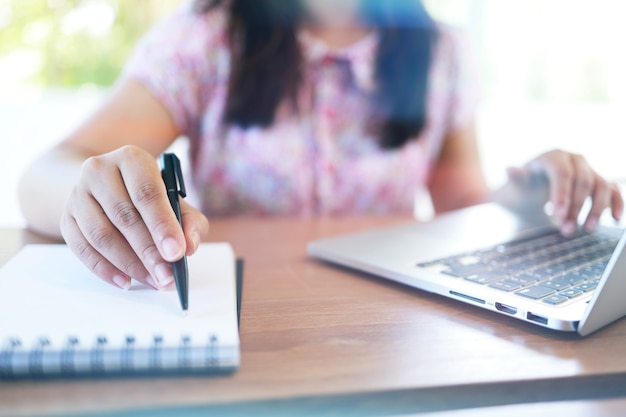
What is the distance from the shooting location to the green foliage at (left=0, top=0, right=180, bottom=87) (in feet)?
5.50

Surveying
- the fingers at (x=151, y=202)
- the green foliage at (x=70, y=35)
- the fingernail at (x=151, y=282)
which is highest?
the green foliage at (x=70, y=35)

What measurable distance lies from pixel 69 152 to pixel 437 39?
0.65 m

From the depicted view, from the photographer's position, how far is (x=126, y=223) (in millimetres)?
405

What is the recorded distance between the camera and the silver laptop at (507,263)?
0.38 meters

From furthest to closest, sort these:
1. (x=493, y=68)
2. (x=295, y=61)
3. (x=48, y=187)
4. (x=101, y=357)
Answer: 1. (x=493, y=68)
2. (x=295, y=61)
3. (x=48, y=187)
4. (x=101, y=357)

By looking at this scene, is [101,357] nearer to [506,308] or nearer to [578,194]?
[506,308]

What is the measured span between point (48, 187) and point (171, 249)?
28cm

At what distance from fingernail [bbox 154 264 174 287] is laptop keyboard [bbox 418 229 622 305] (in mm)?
213

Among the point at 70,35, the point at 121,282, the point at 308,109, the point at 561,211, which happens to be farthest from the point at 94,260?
the point at 70,35

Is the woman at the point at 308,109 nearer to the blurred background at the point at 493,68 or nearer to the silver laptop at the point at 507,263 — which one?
the silver laptop at the point at 507,263

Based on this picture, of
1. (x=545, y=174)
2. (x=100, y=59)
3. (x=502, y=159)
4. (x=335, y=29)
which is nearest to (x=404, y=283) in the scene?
(x=545, y=174)

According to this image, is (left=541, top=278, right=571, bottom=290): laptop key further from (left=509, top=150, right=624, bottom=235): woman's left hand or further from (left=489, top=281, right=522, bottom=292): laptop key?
(left=509, top=150, right=624, bottom=235): woman's left hand

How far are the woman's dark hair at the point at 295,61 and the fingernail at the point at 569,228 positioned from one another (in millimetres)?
387

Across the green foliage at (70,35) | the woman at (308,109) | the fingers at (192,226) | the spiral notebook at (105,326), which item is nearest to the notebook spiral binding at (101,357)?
the spiral notebook at (105,326)
